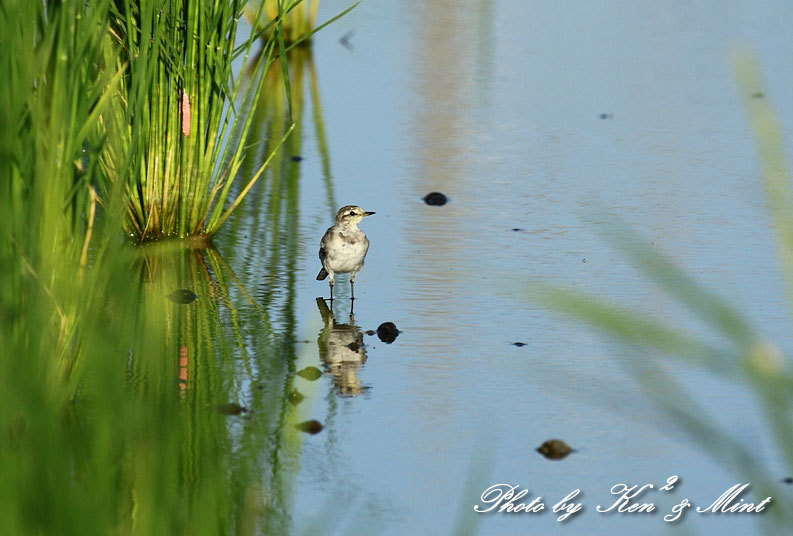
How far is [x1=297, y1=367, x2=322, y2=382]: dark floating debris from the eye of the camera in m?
6.08

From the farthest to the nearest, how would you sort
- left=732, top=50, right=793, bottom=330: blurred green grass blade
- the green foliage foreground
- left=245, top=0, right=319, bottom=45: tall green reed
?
1. left=245, top=0, right=319, bottom=45: tall green reed
2. the green foliage foreground
3. left=732, top=50, right=793, bottom=330: blurred green grass blade

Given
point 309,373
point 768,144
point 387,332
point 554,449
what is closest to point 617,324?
point 768,144

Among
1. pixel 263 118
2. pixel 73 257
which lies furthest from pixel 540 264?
pixel 263 118

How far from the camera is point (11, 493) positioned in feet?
9.55

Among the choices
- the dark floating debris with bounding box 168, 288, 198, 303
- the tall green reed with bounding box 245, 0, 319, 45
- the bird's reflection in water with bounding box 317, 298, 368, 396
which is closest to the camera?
the bird's reflection in water with bounding box 317, 298, 368, 396

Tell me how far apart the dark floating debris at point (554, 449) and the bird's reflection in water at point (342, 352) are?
3.17ft

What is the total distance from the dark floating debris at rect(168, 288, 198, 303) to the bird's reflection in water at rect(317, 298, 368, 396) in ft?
2.18

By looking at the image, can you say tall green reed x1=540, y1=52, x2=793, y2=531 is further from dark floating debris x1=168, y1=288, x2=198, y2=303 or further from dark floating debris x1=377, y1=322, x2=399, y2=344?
dark floating debris x1=168, y1=288, x2=198, y2=303

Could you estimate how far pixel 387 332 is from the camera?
671 cm

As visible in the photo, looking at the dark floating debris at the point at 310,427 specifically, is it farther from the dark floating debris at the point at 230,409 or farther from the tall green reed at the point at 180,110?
Result: the tall green reed at the point at 180,110

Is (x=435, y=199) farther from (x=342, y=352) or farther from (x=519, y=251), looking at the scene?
(x=342, y=352)

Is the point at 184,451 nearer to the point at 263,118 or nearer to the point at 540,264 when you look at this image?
the point at 540,264

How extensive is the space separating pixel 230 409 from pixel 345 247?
1851mm

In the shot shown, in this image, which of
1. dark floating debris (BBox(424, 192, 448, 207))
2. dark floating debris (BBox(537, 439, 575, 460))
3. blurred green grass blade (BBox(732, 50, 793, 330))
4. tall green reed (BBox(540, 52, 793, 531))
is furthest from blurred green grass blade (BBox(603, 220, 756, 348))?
dark floating debris (BBox(424, 192, 448, 207))
